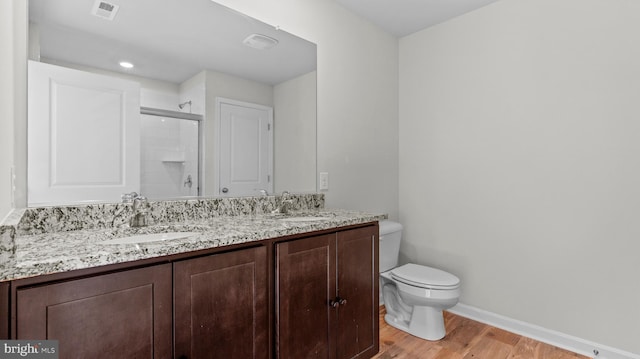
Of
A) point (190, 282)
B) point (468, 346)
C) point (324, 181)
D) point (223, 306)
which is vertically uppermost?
point (324, 181)

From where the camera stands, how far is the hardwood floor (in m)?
1.85

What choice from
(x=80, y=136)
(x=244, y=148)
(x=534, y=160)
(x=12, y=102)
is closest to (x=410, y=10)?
(x=534, y=160)

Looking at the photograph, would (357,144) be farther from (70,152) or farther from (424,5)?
(70,152)

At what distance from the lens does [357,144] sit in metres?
2.38

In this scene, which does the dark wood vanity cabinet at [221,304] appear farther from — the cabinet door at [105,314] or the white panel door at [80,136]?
the white panel door at [80,136]

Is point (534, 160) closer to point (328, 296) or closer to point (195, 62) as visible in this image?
point (328, 296)

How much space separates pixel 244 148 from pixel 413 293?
1.42m

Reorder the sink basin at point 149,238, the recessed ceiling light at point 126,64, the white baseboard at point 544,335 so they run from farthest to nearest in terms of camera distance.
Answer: the white baseboard at point 544,335
the recessed ceiling light at point 126,64
the sink basin at point 149,238

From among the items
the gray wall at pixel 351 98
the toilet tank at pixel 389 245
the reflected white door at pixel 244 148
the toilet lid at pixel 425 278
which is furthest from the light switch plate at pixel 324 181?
the toilet lid at pixel 425 278

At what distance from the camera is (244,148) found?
1.79 meters

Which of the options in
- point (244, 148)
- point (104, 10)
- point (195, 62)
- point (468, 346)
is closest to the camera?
point (104, 10)

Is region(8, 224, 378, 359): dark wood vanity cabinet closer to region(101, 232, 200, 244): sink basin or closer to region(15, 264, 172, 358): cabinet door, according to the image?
region(15, 264, 172, 358): cabinet door

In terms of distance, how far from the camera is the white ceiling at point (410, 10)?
2.21 metres

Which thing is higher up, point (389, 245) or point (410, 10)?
point (410, 10)
